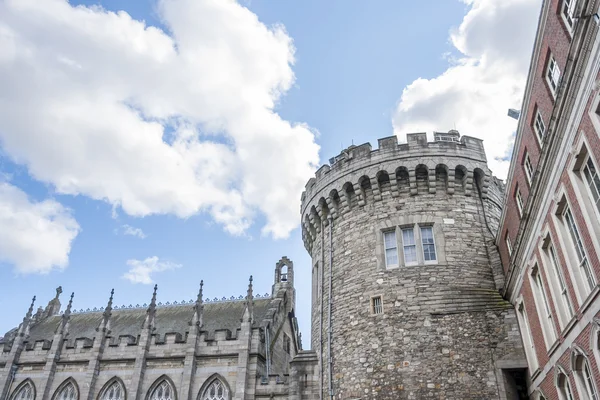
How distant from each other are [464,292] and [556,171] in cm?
687

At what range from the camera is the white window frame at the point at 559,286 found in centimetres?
1145

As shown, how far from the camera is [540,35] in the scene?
12070mm

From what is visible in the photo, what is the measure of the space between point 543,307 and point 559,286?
175 centimetres

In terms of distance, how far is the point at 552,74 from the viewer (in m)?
11.7

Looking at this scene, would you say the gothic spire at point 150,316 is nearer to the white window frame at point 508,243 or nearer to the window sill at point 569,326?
the white window frame at point 508,243

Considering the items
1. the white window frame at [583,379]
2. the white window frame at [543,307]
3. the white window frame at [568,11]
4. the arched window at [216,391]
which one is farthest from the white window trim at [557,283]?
the arched window at [216,391]

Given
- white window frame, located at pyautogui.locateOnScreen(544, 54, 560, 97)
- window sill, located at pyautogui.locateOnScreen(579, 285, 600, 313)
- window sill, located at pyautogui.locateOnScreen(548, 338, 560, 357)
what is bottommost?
window sill, located at pyautogui.locateOnScreen(548, 338, 560, 357)

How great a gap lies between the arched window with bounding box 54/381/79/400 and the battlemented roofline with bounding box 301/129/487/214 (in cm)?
1811

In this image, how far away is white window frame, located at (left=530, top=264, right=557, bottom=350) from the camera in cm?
1276

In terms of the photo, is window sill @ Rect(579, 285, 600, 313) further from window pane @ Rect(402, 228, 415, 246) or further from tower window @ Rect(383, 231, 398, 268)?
window pane @ Rect(402, 228, 415, 246)

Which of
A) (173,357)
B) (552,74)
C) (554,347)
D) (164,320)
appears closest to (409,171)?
(552,74)

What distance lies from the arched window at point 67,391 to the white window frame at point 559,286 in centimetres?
2459

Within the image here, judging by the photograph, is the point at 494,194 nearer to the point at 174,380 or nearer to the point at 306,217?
the point at 306,217

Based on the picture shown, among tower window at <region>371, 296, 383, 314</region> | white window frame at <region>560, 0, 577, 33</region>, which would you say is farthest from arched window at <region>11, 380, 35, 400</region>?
white window frame at <region>560, 0, 577, 33</region>
